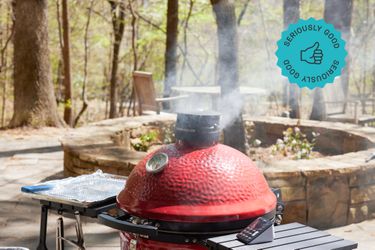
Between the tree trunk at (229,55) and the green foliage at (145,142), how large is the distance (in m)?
1.18

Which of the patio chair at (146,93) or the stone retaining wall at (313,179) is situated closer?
the stone retaining wall at (313,179)

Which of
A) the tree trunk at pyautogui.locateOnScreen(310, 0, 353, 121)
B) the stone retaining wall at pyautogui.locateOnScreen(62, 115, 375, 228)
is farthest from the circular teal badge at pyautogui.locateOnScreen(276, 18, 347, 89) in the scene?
the tree trunk at pyautogui.locateOnScreen(310, 0, 353, 121)

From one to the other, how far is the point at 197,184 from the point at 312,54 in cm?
136

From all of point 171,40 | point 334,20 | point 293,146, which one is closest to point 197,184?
point 293,146

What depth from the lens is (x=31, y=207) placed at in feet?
17.4

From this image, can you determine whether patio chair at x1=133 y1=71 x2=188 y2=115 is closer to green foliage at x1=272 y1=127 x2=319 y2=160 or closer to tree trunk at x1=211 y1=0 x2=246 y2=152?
green foliage at x1=272 y1=127 x2=319 y2=160

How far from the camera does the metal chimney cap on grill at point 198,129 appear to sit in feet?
8.42

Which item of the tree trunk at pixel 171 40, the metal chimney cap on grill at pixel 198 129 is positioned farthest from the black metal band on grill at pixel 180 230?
the tree trunk at pixel 171 40

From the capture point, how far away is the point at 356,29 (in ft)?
71.5

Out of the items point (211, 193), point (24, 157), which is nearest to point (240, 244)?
point (211, 193)

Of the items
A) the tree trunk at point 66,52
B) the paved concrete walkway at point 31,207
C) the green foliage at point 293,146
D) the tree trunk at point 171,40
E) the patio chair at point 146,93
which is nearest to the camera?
the paved concrete walkway at point 31,207

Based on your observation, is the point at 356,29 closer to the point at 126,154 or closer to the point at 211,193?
the point at 126,154

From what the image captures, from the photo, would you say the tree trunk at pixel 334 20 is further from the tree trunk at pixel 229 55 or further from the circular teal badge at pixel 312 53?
the circular teal badge at pixel 312 53

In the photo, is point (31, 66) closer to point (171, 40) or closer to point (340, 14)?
point (171, 40)
